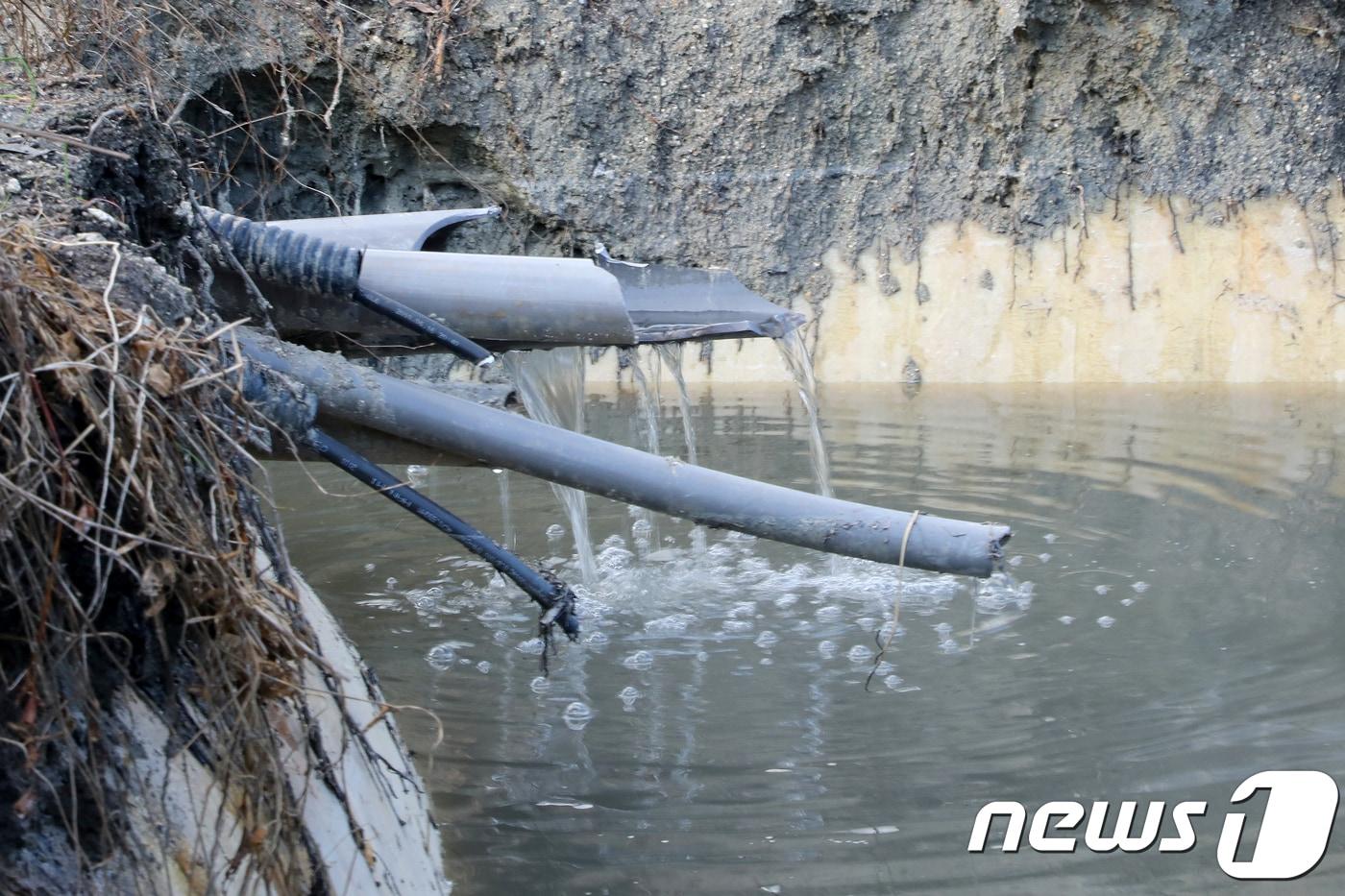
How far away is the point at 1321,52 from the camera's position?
9.87 m

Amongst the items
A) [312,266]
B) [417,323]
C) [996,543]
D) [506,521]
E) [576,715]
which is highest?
[312,266]

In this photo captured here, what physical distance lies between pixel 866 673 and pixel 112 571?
10.0ft

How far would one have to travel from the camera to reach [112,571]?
173 centimetres

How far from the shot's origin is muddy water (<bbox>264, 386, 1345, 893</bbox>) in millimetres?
3227

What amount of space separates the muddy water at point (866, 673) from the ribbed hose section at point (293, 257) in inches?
56.4

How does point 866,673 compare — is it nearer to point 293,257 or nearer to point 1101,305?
point 293,257

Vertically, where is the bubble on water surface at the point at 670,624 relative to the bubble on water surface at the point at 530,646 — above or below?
above

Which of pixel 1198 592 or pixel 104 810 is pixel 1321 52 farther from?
pixel 104 810

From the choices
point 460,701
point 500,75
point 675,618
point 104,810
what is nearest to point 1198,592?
point 675,618

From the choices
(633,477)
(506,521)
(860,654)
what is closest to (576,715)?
(860,654)

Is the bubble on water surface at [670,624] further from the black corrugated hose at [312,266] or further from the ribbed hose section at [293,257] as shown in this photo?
the ribbed hose section at [293,257]

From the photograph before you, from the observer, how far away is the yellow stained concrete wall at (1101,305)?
9680mm

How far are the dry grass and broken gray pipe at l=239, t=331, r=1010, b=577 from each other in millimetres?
669

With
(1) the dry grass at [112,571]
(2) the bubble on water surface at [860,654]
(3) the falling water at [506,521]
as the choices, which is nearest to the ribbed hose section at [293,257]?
(1) the dry grass at [112,571]
